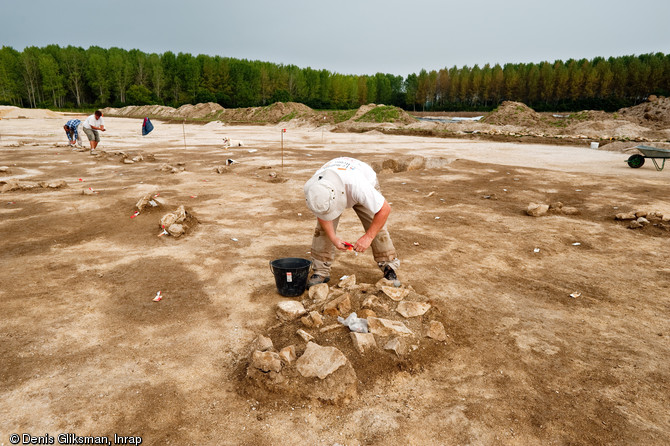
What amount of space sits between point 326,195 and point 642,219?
23.2 feet

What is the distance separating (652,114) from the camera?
136 ft

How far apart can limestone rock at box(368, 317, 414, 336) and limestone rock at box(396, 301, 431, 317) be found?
0.24m

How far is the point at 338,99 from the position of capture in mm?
81250

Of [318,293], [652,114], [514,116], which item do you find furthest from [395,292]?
[652,114]

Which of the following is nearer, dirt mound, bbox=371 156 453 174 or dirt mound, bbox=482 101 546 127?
dirt mound, bbox=371 156 453 174

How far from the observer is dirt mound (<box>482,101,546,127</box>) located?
133 ft

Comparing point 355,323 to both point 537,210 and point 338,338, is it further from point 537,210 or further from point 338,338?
point 537,210

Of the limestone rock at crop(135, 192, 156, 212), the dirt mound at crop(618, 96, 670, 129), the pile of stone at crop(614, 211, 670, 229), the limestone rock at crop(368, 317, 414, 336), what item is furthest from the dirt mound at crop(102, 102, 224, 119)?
the limestone rock at crop(368, 317, 414, 336)

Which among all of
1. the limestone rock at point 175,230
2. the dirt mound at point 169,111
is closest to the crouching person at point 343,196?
the limestone rock at point 175,230

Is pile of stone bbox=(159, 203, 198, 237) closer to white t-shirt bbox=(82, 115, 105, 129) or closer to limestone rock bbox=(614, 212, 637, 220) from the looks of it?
limestone rock bbox=(614, 212, 637, 220)

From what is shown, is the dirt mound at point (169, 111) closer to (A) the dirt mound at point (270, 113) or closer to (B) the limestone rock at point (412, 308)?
(A) the dirt mound at point (270, 113)

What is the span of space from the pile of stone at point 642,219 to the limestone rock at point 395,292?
5912 mm

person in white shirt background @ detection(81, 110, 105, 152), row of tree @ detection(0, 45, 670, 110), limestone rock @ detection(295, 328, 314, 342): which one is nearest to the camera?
limestone rock @ detection(295, 328, 314, 342)

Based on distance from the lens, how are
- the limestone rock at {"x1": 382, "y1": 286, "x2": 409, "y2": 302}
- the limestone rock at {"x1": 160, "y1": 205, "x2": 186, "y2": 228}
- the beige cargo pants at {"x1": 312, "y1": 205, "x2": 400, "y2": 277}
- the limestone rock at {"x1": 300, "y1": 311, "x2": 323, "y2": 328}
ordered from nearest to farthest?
the limestone rock at {"x1": 300, "y1": 311, "x2": 323, "y2": 328} → the limestone rock at {"x1": 382, "y1": 286, "x2": 409, "y2": 302} → the beige cargo pants at {"x1": 312, "y1": 205, "x2": 400, "y2": 277} → the limestone rock at {"x1": 160, "y1": 205, "x2": 186, "y2": 228}
